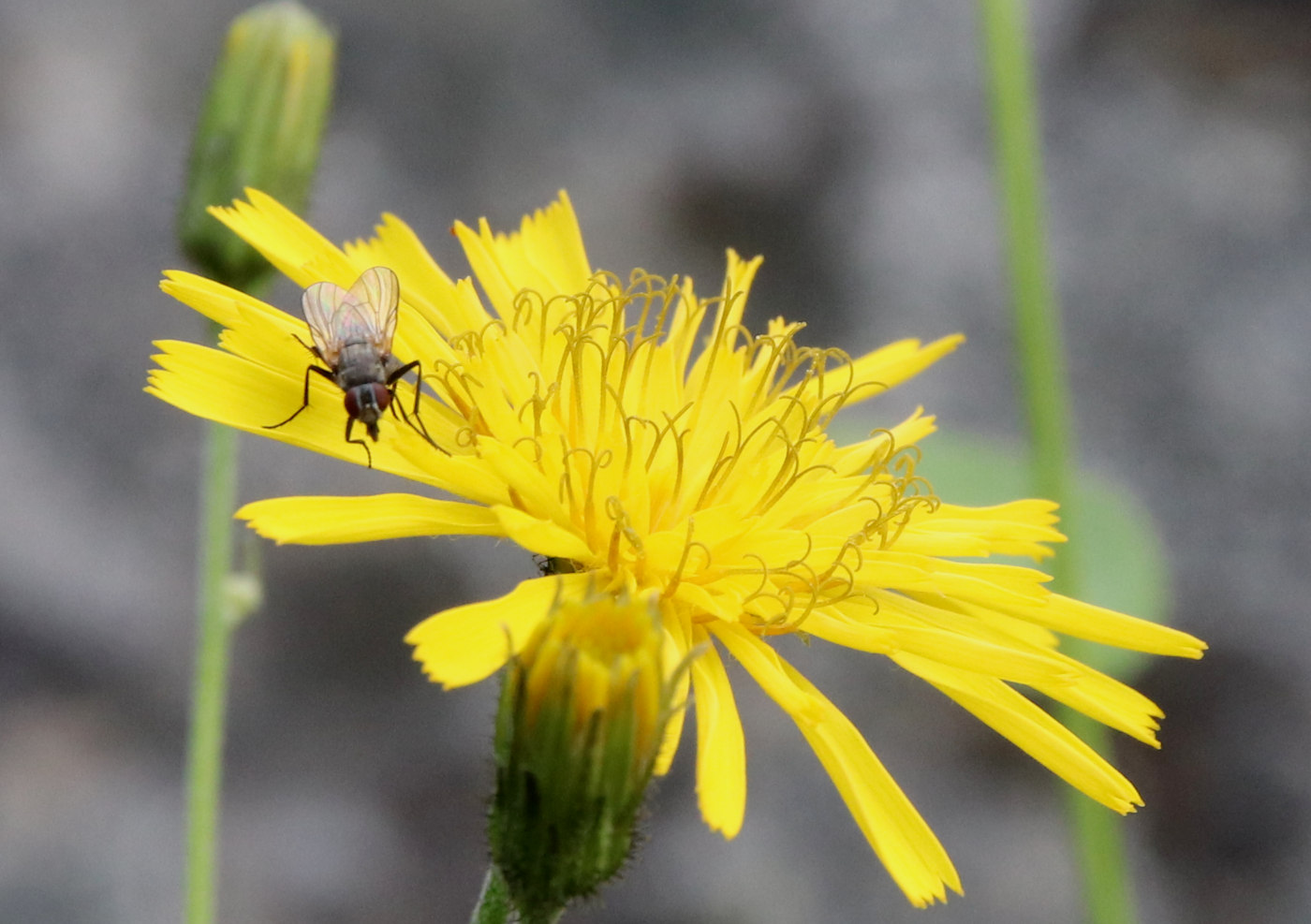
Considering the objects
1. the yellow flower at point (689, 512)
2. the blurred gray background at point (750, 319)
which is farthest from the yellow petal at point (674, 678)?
the blurred gray background at point (750, 319)

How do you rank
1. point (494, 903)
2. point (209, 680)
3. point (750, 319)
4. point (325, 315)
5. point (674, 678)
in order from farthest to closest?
point (750, 319), point (209, 680), point (325, 315), point (494, 903), point (674, 678)

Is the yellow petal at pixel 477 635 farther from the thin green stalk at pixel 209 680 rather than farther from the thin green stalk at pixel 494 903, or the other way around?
the thin green stalk at pixel 209 680

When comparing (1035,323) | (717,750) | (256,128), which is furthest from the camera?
(1035,323)

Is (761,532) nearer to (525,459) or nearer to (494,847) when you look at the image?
(525,459)

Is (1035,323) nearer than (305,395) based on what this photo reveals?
No

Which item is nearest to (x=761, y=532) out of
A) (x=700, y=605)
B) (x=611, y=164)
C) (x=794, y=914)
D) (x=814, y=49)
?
(x=700, y=605)

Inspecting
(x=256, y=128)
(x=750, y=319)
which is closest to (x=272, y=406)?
(x=256, y=128)

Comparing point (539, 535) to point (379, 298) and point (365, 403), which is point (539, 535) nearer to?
point (365, 403)
